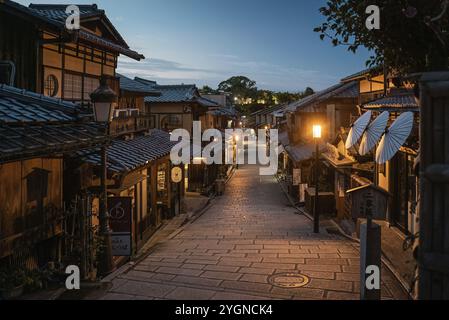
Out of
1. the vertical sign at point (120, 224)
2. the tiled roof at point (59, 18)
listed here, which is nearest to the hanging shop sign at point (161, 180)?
the tiled roof at point (59, 18)

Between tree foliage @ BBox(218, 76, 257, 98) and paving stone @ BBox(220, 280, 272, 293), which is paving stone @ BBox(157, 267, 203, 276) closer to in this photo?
A: paving stone @ BBox(220, 280, 272, 293)

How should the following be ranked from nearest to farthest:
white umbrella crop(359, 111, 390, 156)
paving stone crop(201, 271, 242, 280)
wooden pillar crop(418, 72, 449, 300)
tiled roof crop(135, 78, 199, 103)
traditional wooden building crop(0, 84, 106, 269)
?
1. wooden pillar crop(418, 72, 449, 300)
2. traditional wooden building crop(0, 84, 106, 269)
3. paving stone crop(201, 271, 242, 280)
4. white umbrella crop(359, 111, 390, 156)
5. tiled roof crop(135, 78, 199, 103)

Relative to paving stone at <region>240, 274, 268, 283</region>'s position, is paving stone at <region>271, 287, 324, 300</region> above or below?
above

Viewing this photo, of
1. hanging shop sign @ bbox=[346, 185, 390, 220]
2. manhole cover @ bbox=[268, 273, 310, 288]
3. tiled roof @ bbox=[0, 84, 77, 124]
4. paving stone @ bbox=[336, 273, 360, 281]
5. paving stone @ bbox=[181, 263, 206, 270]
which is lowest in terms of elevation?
paving stone @ bbox=[181, 263, 206, 270]

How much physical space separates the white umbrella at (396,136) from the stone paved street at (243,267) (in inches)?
108

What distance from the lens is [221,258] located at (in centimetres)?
1173

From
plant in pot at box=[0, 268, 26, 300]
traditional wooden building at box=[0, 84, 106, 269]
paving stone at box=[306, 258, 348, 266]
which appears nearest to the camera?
plant in pot at box=[0, 268, 26, 300]

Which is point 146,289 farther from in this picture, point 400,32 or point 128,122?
point 128,122

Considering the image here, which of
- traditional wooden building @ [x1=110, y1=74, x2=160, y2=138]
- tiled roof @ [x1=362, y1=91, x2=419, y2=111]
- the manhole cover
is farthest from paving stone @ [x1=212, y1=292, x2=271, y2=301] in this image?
tiled roof @ [x1=362, y1=91, x2=419, y2=111]

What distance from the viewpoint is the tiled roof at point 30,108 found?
8500 mm

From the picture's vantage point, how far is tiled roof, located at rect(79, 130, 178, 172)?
1203cm

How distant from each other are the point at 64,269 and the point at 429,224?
6.99 metres

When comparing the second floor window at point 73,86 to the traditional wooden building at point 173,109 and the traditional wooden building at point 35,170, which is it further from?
the traditional wooden building at point 173,109

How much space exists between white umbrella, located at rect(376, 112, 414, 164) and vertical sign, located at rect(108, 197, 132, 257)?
6187 mm
